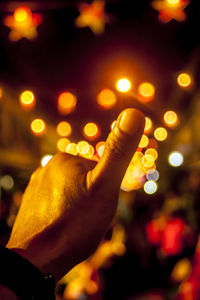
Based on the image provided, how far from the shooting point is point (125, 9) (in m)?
8.55

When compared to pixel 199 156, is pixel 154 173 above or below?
below

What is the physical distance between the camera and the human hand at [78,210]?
4.26 ft

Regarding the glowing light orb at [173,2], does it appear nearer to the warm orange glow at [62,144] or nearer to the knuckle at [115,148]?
the warm orange glow at [62,144]

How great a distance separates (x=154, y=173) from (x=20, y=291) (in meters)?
9.08

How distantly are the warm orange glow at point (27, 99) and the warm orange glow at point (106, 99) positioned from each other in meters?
1.78

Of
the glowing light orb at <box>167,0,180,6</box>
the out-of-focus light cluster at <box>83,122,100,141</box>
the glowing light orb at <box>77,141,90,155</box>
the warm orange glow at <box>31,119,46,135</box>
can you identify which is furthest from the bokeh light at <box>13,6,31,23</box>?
the glowing light orb at <box>77,141,90,155</box>

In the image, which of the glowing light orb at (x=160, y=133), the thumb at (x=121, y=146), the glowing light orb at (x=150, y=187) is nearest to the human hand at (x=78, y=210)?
the thumb at (x=121, y=146)

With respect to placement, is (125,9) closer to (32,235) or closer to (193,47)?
(193,47)

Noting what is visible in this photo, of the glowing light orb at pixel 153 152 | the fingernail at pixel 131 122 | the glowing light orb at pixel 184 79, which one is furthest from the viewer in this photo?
the glowing light orb at pixel 153 152

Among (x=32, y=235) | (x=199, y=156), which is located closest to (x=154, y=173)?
(x=199, y=156)

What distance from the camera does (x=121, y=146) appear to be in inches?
50.8

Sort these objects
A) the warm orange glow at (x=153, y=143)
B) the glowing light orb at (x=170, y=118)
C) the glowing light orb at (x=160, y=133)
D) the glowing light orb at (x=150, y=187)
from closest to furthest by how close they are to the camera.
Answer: the glowing light orb at (x=150, y=187), the glowing light orb at (x=170, y=118), the glowing light orb at (x=160, y=133), the warm orange glow at (x=153, y=143)

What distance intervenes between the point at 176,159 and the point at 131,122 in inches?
331

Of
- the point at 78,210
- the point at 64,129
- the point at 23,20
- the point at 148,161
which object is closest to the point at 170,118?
the point at 148,161
